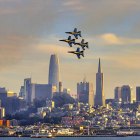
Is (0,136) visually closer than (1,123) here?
Yes

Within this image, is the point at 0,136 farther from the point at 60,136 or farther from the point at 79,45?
the point at 79,45

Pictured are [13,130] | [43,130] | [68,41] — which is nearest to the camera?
[68,41]

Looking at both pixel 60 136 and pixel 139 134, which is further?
pixel 139 134

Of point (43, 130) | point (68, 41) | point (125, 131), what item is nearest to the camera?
point (68, 41)

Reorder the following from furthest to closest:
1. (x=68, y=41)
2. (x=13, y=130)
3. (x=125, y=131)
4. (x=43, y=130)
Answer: (x=125, y=131) < (x=13, y=130) < (x=43, y=130) < (x=68, y=41)

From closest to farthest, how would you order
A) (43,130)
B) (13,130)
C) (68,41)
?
(68,41), (43,130), (13,130)

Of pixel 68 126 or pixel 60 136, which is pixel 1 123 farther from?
pixel 60 136

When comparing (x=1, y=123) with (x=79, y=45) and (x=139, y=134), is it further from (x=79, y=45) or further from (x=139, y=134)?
(x=79, y=45)

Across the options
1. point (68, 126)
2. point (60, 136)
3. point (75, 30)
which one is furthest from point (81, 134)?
point (75, 30)

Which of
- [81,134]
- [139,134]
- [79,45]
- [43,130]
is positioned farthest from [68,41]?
[139,134]
